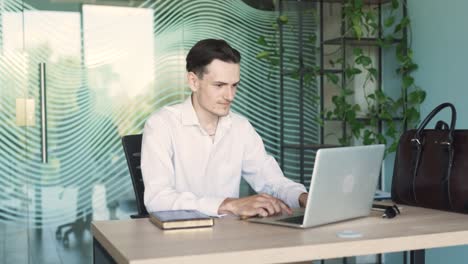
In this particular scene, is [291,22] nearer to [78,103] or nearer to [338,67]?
[338,67]

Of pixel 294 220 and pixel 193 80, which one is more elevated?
pixel 193 80

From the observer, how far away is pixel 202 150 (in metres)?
2.76

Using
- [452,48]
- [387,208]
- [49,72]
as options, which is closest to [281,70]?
[452,48]

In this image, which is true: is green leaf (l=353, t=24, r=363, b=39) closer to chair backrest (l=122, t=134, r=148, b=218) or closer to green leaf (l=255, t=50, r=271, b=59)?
green leaf (l=255, t=50, r=271, b=59)

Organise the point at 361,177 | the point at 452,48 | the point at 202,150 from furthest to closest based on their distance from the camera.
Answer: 1. the point at 452,48
2. the point at 202,150
3. the point at 361,177

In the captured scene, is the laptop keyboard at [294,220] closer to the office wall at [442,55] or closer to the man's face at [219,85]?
the man's face at [219,85]

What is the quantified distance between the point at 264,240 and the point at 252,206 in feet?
1.25

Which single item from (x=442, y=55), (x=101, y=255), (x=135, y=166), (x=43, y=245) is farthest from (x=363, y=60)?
(x=101, y=255)

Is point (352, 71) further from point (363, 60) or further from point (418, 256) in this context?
point (418, 256)

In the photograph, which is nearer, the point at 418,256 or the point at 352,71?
the point at 418,256

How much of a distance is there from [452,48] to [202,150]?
6.61 feet

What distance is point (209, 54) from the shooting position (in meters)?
2.68

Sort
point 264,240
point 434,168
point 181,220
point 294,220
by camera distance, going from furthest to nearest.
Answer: point 434,168
point 294,220
point 181,220
point 264,240

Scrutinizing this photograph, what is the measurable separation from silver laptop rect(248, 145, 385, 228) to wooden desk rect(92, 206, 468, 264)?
3 cm
